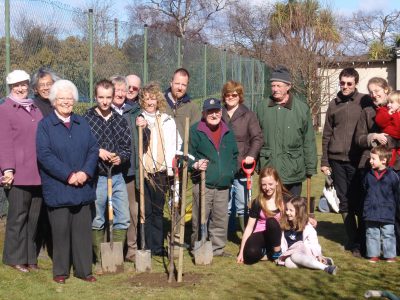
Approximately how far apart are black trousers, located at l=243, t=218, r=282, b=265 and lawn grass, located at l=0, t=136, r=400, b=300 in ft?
0.36

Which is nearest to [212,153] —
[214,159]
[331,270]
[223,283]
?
[214,159]

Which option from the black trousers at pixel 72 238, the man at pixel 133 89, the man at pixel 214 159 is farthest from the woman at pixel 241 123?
the black trousers at pixel 72 238

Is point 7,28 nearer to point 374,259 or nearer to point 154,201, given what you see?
point 154,201

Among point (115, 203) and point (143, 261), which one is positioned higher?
point (115, 203)

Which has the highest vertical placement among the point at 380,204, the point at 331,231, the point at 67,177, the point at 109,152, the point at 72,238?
the point at 109,152

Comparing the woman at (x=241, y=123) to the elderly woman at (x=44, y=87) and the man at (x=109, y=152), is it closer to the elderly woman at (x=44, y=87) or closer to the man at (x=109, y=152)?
the man at (x=109, y=152)

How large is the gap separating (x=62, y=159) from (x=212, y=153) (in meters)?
1.72

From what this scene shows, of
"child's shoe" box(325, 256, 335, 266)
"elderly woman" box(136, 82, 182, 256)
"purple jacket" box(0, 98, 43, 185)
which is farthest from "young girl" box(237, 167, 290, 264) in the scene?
"purple jacket" box(0, 98, 43, 185)

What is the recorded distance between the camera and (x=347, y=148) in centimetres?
755

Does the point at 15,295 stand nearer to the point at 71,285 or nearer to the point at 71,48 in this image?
the point at 71,285

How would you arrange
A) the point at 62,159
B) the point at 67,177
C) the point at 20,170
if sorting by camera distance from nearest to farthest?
the point at 67,177 < the point at 62,159 < the point at 20,170

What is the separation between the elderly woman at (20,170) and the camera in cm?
621

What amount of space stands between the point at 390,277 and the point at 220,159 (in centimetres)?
206

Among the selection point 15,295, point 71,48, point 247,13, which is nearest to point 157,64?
point 71,48
